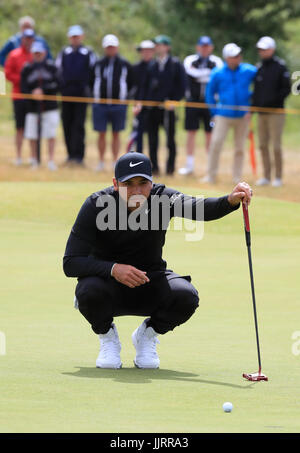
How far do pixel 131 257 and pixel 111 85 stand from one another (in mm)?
13659

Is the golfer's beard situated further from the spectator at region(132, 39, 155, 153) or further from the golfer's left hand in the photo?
the spectator at region(132, 39, 155, 153)

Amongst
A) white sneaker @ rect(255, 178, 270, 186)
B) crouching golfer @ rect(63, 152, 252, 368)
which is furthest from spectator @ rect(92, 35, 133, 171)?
crouching golfer @ rect(63, 152, 252, 368)

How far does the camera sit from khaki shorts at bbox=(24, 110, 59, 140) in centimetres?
2073

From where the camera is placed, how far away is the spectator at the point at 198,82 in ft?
64.9

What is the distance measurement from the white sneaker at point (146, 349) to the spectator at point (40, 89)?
13763 millimetres

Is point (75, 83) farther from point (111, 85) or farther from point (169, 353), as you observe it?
point (169, 353)

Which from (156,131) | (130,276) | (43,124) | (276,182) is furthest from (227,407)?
(43,124)

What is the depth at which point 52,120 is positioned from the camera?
20844 mm

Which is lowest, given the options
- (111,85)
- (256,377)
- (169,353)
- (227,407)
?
(227,407)

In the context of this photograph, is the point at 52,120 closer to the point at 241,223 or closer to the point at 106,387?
the point at 241,223

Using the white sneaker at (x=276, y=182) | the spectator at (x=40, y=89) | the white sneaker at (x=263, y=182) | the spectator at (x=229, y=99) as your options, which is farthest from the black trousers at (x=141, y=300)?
the spectator at (x=40, y=89)

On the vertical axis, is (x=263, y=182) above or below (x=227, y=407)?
above

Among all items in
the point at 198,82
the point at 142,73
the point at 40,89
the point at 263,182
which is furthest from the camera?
the point at 40,89

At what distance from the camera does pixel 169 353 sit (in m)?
7.29
